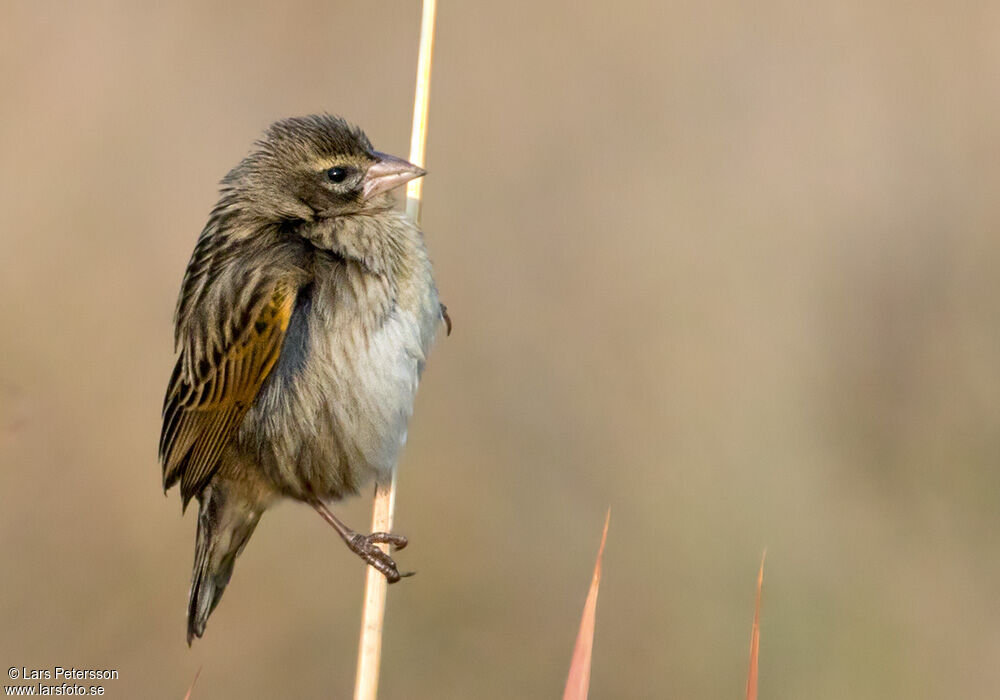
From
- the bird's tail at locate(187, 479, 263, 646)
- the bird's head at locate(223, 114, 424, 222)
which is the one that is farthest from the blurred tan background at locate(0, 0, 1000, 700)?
the bird's head at locate(223, 114, 424, 222)

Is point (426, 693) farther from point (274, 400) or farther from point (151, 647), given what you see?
point (274, 400)

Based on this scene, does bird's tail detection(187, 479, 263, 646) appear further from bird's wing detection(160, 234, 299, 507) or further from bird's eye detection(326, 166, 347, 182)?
bird's eye detection(326, 166, 347, 182)

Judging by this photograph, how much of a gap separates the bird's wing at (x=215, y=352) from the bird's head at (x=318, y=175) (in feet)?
0.70

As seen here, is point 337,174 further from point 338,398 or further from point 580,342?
point 580,342

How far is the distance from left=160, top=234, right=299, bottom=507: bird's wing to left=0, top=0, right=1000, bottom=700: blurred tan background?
3.87 feet

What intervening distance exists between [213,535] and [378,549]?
70 centimetres

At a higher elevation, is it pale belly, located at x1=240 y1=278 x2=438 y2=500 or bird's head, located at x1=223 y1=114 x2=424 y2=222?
bird's head, located at x1=223 y1=114 x2=424 y2=222

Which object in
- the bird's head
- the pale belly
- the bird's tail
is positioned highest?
the bird's head

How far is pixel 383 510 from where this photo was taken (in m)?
4.21

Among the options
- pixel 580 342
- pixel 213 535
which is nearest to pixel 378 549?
pixel 213 535

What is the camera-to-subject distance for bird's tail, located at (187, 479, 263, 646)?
4.58 m

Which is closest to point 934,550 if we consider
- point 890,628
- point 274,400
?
point 890,628

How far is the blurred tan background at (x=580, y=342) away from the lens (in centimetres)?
601

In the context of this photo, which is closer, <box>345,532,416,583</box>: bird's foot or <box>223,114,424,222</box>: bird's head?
<box>345,532,416,583</box>: bird's foot
